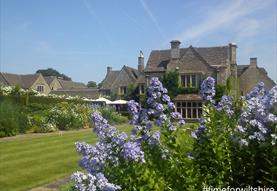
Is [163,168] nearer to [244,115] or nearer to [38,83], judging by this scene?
[244,115]

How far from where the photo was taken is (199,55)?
159ft

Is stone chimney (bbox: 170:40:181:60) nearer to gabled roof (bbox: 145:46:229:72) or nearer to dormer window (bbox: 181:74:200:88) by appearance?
gabled roof (bbox: 145:46:229:72)

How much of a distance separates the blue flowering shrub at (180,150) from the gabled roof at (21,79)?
73.2 meters

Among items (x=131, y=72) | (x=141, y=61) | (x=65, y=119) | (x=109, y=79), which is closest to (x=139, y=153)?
(x=65, y=119)

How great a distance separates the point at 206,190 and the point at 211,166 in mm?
361

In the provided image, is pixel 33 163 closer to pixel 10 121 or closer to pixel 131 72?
pixel 10 121

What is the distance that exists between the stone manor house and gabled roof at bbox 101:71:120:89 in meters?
10.7

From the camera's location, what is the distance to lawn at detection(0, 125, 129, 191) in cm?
1049

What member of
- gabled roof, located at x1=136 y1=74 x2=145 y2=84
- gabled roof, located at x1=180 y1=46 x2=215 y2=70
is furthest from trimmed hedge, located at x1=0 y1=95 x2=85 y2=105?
gabled roof, located at x1=180 y1=46 x2=215 y2=70

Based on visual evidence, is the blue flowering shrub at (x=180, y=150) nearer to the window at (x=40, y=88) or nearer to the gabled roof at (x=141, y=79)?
the gabled roof at (x=141, y=79)

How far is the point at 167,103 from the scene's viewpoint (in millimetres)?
5430

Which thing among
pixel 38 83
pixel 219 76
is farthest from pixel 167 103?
pixel 38 83

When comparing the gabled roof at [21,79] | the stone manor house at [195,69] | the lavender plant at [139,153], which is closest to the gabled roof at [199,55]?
the stone manor house at [195,69]

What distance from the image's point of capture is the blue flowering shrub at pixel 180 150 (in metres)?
4.56
